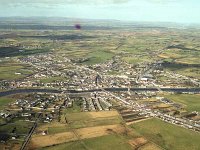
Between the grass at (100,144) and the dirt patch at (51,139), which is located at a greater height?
the dirt patch at (51,139)

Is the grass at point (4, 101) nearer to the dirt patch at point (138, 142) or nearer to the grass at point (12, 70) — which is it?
the grass at point (12, 70)

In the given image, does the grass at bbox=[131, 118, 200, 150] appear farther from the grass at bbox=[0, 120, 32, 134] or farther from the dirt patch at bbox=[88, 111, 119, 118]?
the grass at bbox=[0, 120, 32, 134]

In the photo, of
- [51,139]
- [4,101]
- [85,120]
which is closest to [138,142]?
[85,120]

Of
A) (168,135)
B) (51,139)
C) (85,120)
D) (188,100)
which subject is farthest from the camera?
(188,100)

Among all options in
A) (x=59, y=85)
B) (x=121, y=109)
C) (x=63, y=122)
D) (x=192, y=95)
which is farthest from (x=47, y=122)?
(x=192, y=95)

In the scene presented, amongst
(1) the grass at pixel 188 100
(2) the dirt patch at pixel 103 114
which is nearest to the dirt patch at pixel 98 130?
(2) the dirt patch at pixel 103 114

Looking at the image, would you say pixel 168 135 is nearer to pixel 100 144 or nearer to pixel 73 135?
pixel 100 144
